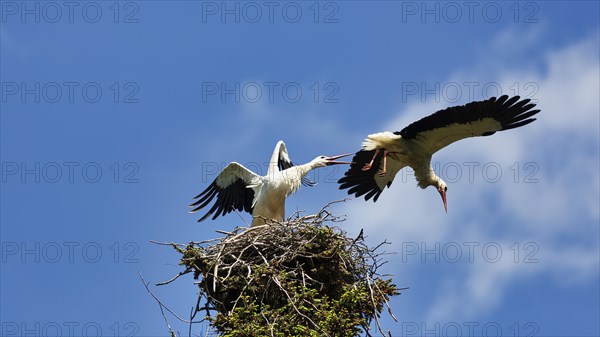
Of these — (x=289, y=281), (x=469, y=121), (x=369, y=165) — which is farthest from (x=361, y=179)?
(x=289, y=281)

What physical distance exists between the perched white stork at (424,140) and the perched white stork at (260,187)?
674 millimetres

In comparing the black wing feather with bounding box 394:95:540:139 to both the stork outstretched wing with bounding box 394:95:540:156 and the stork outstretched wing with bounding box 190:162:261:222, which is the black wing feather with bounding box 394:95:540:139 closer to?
the stork outstretched wing with bounding box 394:95:540:156

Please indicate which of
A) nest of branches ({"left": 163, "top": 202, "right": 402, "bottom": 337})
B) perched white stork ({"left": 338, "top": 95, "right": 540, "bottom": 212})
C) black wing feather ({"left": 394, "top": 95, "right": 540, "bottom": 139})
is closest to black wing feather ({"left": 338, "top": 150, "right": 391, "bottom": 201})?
perched white stork ({"left": 338, "top": 95, "right": 540, "bottom": 212})

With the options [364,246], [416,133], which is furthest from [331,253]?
[416,133]

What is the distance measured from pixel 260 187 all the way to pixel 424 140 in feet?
7.62

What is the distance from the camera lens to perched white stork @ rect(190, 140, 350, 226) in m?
12.7

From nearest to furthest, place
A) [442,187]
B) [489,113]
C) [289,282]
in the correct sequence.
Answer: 1. [289,282]
2. [489,113]
3. [442,187]

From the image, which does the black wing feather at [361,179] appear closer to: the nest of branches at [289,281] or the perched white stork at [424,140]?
the perched white stork at [424,140]

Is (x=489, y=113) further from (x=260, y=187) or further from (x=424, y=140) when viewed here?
(x=260, y=187)

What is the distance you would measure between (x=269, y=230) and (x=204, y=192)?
2847mm

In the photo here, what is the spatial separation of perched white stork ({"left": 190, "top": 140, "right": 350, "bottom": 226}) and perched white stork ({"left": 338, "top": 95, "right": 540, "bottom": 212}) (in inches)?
26.5

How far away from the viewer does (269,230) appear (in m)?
11.1

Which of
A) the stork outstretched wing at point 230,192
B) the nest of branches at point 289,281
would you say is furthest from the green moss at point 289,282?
the stork outstretched wing at point 230,192

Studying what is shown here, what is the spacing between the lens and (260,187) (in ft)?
42.8
